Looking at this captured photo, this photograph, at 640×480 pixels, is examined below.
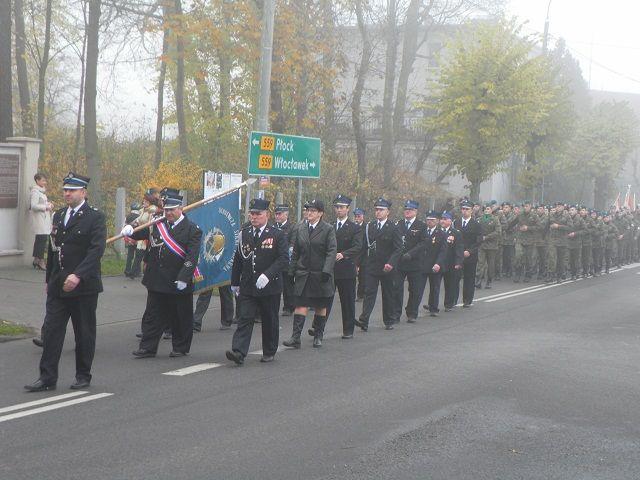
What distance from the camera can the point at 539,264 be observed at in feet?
84.0

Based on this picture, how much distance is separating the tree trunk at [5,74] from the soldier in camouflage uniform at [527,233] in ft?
40.4

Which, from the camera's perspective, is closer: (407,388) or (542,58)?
(407,388)

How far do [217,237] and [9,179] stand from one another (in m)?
6.84

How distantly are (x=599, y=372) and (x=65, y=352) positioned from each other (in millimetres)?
5841

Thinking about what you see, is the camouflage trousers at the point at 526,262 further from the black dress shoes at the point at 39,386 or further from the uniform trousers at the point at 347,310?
the black dress shoes at the point at 39,386

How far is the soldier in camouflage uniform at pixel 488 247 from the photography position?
75.7 feet

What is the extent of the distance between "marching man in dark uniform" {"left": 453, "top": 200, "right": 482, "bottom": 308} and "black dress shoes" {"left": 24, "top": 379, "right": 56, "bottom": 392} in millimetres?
9958

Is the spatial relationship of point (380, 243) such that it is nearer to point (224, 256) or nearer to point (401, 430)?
point (224, 256)

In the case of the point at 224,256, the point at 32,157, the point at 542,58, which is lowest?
the point at 224,256

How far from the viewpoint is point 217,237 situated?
13297 mm

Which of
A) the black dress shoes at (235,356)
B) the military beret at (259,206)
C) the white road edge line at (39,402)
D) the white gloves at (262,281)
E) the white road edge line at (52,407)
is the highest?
the military beret at (259,206)

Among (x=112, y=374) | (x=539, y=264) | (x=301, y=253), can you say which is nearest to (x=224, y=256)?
(x=301, y=253)

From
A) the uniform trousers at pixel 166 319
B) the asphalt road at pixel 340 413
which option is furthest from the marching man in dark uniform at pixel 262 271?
the uniform trousers at pixel 166 319

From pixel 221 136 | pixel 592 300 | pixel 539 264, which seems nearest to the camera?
pixel 592 300
